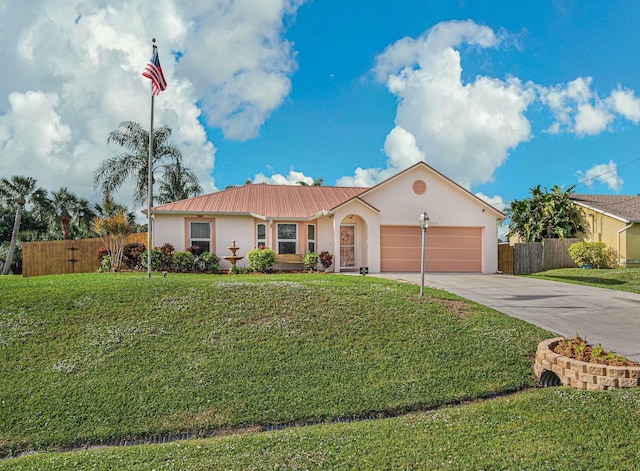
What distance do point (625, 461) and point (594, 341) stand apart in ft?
14.2

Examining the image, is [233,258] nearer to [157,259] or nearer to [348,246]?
[157,259]

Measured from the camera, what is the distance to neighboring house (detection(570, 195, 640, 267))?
20.8 m

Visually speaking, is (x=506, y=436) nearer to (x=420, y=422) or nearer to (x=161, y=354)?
(x=420, y=422)

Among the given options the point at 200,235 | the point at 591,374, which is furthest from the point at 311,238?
the point at 591,374

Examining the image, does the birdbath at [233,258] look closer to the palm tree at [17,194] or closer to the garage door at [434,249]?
the garage door at [434,249]

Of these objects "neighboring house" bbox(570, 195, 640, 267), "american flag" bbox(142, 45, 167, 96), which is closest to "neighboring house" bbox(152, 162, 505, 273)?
"american flag" bbox(142, 45, 167, 96)

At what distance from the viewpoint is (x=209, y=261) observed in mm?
18125

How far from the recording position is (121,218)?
1714cm

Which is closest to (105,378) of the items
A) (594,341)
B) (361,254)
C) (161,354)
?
(161,354)

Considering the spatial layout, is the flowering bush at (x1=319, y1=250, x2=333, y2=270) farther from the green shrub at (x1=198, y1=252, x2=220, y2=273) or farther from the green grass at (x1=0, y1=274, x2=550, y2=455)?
the green grass at (x1=0, y1=274, x2=550, y2=455)

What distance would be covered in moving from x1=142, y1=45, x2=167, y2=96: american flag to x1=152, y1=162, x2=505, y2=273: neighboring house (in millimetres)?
6111

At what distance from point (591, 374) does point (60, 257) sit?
23.1 m

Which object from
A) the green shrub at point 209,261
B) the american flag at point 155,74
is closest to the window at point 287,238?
the green shrub at point 209,261

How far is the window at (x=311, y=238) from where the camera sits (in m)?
19.5
